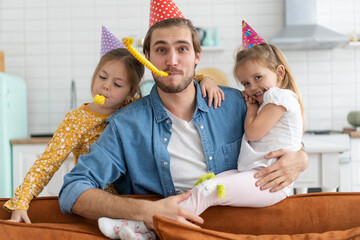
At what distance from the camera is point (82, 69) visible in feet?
14.1

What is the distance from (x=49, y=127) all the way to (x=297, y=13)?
2.63 meters

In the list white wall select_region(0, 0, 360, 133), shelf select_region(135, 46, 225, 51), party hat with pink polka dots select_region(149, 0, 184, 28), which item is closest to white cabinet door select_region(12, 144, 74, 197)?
white wall select_region(0, 0, 360, 133)

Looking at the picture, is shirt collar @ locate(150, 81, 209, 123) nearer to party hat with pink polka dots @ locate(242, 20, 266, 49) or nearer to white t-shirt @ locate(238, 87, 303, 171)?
white t-shirt @ locate(238, 87, 303, 171)

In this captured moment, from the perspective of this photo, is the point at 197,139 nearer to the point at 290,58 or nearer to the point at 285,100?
the point at 285,100

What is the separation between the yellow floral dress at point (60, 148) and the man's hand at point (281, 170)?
64 centimetres

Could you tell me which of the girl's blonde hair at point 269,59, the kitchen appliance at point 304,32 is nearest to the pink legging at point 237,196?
the girl's blonde hair at point 269,59

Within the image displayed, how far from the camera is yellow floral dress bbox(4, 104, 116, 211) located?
1.54m

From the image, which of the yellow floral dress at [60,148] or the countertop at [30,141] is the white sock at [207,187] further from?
the countertop at [30,141]

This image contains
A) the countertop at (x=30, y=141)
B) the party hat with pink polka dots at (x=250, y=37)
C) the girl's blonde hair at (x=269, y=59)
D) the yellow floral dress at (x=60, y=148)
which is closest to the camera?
the yellow floral dress at (x=60, y=148)

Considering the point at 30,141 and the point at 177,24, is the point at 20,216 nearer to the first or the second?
the point at 177,24

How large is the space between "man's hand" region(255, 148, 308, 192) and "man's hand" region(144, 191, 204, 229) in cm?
27

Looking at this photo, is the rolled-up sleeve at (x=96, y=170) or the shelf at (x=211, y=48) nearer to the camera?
the rolled-up sleeve at (x=96, y=170)

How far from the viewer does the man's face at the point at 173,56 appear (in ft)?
5.49

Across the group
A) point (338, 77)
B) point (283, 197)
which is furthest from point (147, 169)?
point (338, 77)
